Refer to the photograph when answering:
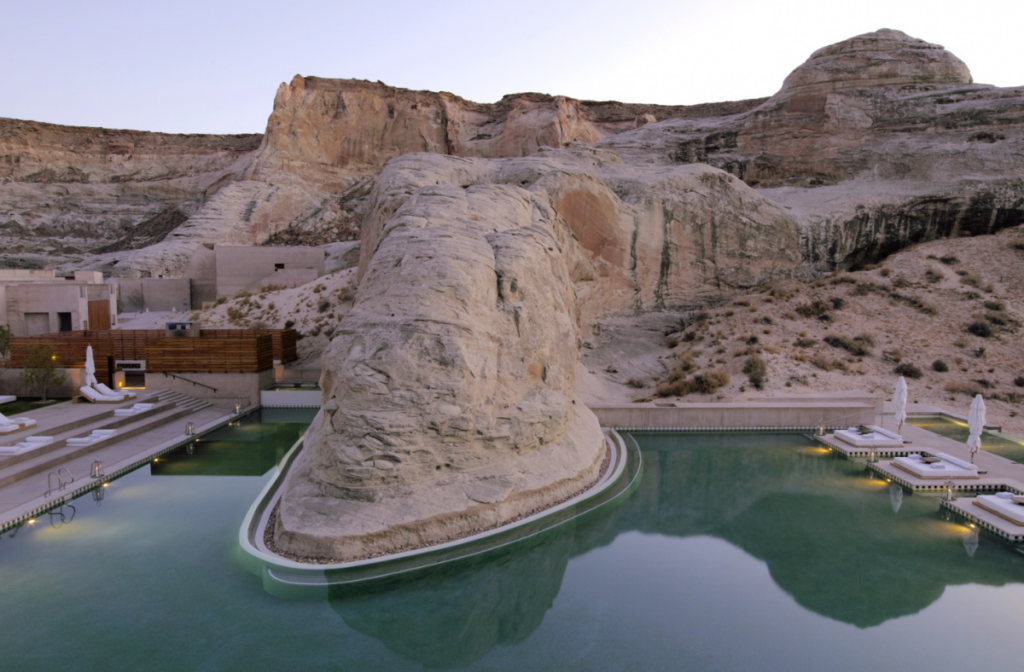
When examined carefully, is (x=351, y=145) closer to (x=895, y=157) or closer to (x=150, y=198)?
(x=150, y=198)

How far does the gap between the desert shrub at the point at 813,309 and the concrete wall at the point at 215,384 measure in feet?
58.5

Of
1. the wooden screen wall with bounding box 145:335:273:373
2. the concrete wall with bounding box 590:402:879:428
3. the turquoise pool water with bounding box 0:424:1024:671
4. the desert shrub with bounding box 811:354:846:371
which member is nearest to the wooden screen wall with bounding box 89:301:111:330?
the wooden screen wall with bounding box 145:335:273:373

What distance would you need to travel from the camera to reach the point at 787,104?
28.0 metres

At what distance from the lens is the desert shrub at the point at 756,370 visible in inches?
693

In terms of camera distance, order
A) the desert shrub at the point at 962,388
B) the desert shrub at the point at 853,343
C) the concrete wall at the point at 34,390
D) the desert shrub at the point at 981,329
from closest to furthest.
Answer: the concrete wall at the point at 34,390 < the desert shrub at the point at 962,388 < the desert shrub at the point at 853,343 < the desert shrub at the point at 981,329

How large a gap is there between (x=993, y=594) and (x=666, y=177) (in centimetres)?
1733

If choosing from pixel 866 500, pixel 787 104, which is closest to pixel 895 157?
Answer: pixel 787 104

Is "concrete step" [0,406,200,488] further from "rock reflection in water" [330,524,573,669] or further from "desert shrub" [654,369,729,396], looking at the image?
"desert shrub" [654,369,729,396]

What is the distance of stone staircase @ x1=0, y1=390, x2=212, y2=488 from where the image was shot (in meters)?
11.6

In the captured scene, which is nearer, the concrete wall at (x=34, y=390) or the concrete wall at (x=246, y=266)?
the concrete wall at (x=34, y=390)

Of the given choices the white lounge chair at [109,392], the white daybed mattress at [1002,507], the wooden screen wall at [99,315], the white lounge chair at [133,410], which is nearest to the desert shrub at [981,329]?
the white daybed mattress at [1002,507]

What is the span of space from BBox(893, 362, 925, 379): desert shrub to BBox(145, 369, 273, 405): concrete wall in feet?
63.2

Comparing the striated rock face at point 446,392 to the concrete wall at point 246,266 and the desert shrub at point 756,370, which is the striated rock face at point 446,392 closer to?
the desert shrub at point 756,370

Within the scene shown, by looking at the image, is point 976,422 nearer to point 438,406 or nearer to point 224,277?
point 438,406
